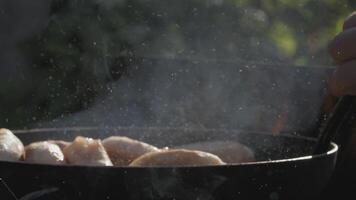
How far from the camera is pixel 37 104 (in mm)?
3730

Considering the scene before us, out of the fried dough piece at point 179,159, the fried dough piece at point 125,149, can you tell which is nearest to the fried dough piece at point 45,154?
the fried dough piece at point 125,149

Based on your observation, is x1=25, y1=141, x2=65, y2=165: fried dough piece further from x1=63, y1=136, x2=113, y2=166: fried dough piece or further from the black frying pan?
the black frying pan

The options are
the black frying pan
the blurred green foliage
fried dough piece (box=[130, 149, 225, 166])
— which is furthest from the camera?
the blurred green foliage

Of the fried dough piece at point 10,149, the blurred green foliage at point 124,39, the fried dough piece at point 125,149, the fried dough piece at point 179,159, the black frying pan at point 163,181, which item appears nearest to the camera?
the black frying pan at point 163,181

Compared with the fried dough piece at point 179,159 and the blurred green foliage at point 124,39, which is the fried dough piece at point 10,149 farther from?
the blurred green foliage at point 124,39

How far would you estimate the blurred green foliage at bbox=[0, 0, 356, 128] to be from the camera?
144 inches

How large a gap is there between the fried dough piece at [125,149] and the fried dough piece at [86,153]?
0.09 metres

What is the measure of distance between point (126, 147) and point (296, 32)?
100 inches

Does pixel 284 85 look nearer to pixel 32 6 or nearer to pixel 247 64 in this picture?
pixel 247 64

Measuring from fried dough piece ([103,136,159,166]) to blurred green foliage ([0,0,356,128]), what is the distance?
1.67 m

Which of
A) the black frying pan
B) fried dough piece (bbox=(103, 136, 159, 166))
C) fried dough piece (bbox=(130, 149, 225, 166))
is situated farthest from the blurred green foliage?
the black frying pan

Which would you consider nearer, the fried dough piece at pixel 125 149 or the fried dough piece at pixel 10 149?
the fried dough piece at pixel 10 149

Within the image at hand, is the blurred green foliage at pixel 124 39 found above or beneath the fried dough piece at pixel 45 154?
beneath

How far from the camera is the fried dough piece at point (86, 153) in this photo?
1633 millimetres
